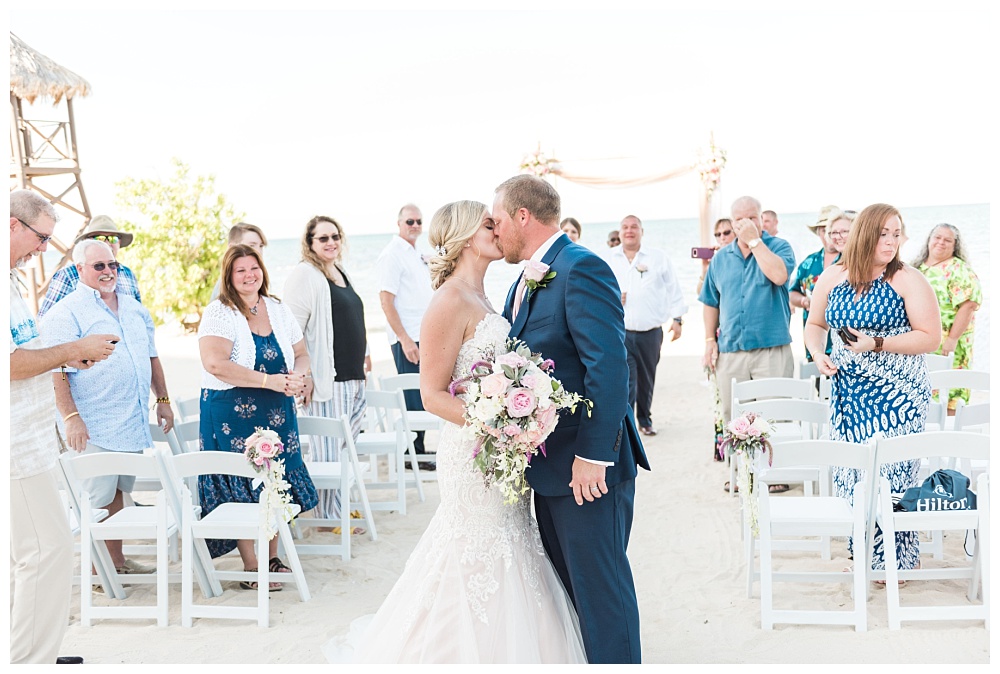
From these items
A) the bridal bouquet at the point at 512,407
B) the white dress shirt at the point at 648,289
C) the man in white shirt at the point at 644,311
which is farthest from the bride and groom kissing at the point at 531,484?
the white dress shirt at the point at 648,289

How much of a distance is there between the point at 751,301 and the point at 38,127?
13.5 meters

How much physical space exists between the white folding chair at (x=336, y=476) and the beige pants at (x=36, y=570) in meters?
1.96

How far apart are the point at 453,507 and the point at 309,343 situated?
9.10ft

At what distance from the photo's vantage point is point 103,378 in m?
4.80

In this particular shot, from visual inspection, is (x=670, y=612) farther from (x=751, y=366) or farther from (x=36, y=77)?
(x=36, y=77)

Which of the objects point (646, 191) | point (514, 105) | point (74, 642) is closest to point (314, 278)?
point (74, 642)

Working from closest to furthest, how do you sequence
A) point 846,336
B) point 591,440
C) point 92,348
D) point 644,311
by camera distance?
point 591,440
point 92,348
point 846,336
point 644,311

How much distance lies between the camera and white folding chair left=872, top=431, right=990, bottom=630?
3.97m

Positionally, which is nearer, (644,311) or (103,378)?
(103,378)

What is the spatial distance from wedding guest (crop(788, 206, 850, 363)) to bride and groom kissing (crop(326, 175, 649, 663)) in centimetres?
460

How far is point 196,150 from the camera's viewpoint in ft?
160

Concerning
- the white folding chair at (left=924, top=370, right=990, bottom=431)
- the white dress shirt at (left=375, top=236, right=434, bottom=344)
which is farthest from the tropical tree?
the white folding chair at (left=924, top=370, right=990, bottom=431)

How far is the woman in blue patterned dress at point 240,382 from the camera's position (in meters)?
4.80

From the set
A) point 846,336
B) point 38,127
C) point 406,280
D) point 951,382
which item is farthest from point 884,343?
point 38,127
